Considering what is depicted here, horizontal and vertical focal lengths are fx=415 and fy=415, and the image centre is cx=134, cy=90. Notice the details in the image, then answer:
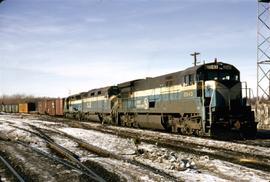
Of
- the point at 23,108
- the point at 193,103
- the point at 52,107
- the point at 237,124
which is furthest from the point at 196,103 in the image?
the point at 23,108

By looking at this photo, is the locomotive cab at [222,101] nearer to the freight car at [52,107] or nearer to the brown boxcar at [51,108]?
the freight car at [52,107]

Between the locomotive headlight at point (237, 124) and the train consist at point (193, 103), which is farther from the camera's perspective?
the train consist at point (193, 103)

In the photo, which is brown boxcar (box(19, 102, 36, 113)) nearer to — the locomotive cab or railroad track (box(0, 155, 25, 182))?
the locomotive cab

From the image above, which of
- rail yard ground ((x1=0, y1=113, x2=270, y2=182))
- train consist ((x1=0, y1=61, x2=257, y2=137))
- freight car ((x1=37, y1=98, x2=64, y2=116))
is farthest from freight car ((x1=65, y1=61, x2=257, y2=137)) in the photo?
freight car ((x1=37, y1=98, x2=64, y2=116))

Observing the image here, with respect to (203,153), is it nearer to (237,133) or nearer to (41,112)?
(237,133)

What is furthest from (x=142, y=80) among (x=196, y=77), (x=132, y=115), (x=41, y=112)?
(x=41, y=112)

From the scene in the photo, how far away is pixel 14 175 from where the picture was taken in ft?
34.4

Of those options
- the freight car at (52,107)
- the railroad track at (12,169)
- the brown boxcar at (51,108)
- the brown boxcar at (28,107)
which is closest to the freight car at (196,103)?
the railroad track at (12,169)

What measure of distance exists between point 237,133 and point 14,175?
12493 mm

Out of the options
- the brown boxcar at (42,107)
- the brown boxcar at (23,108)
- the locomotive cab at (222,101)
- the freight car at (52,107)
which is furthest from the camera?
the brown boxcar at (23,108)

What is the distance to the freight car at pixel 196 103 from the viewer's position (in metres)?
19.9

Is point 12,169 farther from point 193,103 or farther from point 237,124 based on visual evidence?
point 237,124

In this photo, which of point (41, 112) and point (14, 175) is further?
point (41, 112)

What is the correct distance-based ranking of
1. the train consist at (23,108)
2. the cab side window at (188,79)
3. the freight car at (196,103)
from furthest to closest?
the train consist at (23,108) < the cab side window at (188,79) < the freight car at (196,103)
